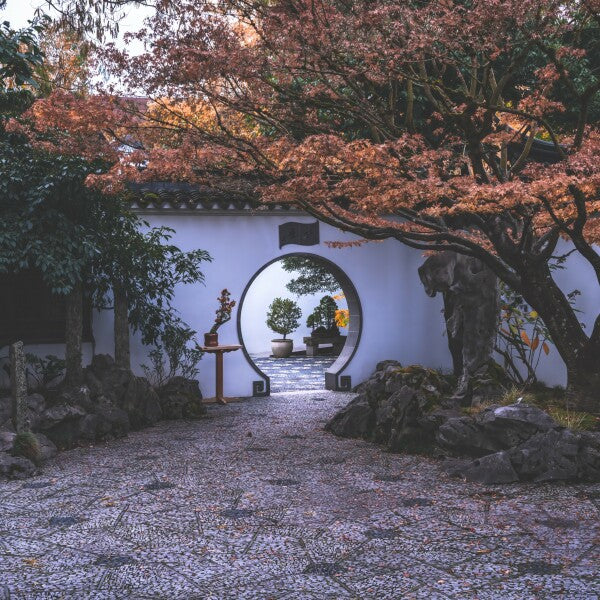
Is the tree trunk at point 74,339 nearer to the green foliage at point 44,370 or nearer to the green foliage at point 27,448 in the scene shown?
the green foliage at point 44,370

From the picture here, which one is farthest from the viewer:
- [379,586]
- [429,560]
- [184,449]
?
[184,449]

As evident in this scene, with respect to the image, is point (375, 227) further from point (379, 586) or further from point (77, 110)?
point (379, 586)

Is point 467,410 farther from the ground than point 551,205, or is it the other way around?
point 551,205

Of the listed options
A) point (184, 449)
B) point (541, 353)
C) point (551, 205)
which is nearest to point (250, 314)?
point (541, 353)

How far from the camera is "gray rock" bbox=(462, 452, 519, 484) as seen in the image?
22.9ft

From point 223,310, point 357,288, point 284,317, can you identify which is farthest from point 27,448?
point 284,317

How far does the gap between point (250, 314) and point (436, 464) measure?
1605 cm

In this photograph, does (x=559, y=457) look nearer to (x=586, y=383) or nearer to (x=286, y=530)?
(x=586, y=383)

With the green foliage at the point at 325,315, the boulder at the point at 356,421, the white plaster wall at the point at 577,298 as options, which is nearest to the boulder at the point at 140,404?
the boulder at the point at 356,421

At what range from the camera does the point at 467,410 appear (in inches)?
339

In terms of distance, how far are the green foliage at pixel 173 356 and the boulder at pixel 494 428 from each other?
5692 mm

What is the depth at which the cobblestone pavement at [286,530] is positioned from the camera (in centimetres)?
451

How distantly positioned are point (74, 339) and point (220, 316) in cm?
301

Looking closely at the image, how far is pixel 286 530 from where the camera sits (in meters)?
5.65
